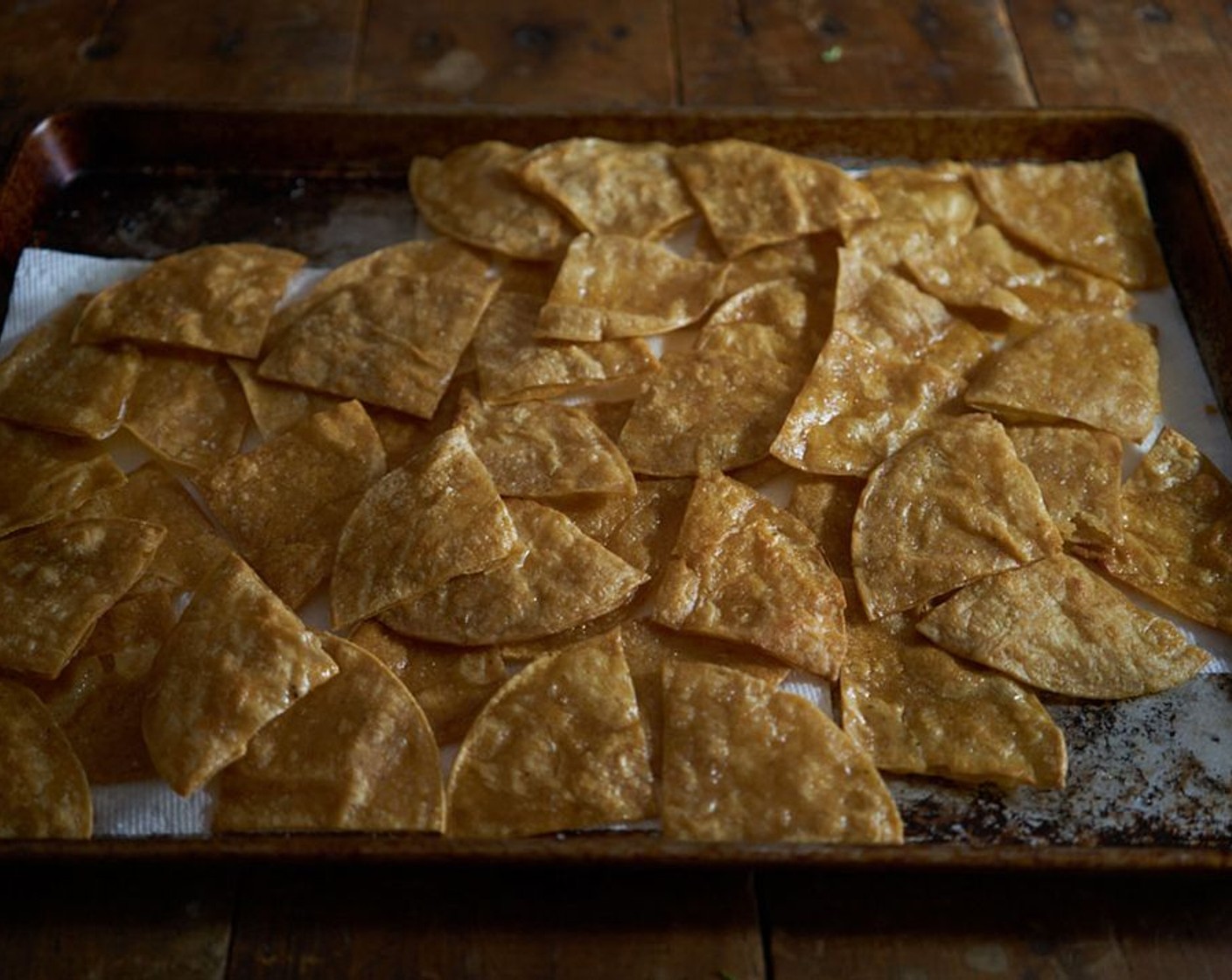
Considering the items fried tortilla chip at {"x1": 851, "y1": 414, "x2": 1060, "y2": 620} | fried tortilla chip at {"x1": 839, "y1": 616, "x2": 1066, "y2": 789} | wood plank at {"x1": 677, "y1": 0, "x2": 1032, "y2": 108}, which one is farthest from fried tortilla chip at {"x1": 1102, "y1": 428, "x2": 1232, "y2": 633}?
wood plank at {"x1": 677, "y1": 0, "x2": 1032, "y2": 108}

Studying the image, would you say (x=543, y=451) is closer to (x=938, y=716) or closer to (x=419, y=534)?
(x=419, y=534)

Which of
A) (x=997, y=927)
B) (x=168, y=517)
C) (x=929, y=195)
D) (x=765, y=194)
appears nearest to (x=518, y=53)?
(x=765, y=194)

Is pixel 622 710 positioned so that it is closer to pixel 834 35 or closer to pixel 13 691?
pixel 13 691

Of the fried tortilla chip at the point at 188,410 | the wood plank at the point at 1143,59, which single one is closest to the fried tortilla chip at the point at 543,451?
the fried tortilla chip at the point at 188,410

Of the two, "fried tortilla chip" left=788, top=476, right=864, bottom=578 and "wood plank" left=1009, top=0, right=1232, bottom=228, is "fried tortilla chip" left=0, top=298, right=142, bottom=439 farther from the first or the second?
"wood plank" left=1009, top=0, right=1232, bottom=228

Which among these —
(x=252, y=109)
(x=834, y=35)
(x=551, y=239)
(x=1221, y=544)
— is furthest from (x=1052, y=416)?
(x=252, y=109)

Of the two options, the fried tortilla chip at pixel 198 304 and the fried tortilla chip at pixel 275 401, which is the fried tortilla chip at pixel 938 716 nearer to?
the fried tortilla chip at pixel 275 401
